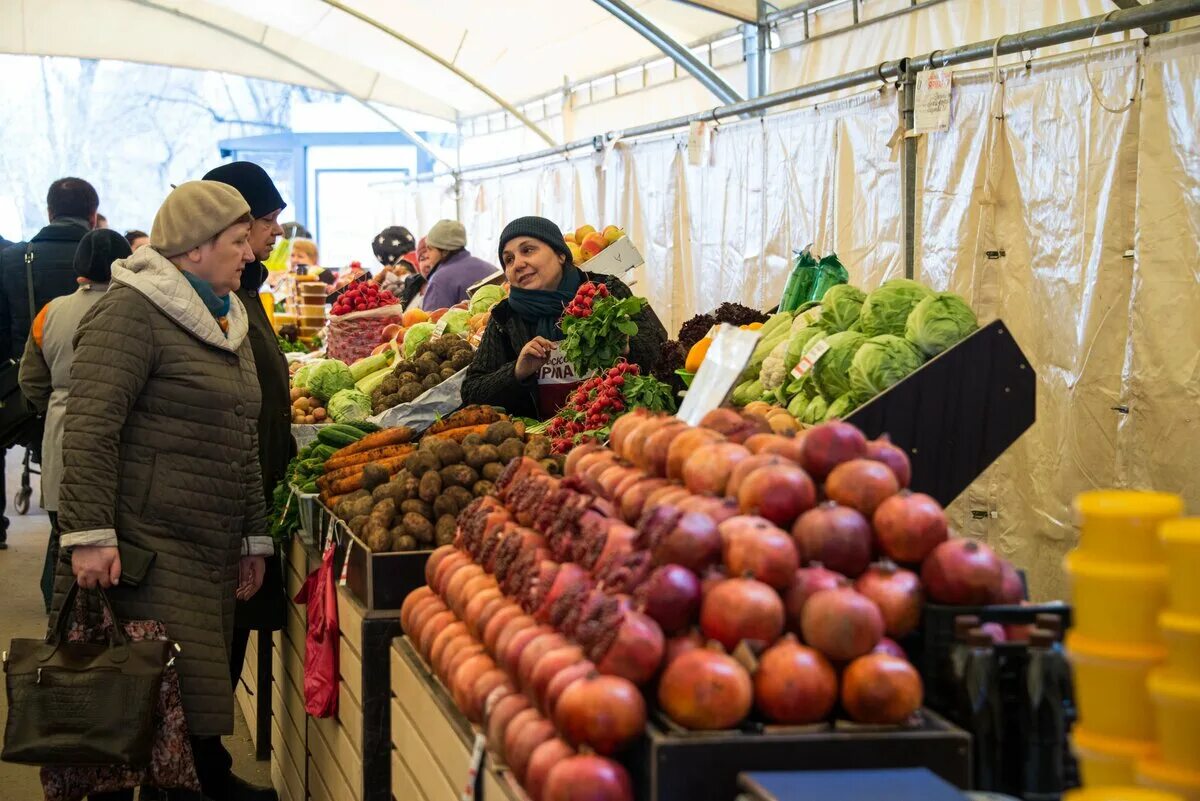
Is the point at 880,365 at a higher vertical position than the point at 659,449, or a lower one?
higher

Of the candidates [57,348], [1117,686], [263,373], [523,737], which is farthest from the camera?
[57,348]

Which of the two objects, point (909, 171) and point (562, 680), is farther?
point (909, 171)

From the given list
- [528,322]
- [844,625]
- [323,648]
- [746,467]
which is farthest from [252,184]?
[844,625]

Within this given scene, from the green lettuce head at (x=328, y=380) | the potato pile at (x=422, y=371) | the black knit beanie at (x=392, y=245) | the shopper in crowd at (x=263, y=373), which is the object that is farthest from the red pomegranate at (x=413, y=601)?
the black knit beanie at (x=392, y=245)

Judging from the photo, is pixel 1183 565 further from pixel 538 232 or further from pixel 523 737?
pixel 538 232

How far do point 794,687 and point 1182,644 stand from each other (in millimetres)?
620

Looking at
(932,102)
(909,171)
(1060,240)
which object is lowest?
(1060,240)

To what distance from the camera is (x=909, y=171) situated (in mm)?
5348

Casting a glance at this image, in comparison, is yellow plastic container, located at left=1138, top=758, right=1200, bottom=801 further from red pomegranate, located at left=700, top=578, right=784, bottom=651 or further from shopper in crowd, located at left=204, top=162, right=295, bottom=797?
shopper in crowd, located at left=204, top=162, right=295, bottom=797

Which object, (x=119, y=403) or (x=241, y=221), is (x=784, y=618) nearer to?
(x=119, y=403)

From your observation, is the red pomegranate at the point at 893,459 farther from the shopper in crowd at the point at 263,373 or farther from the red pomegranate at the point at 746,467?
the shopper in crowd at the point at 263,373

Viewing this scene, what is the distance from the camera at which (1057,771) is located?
1.80 metres

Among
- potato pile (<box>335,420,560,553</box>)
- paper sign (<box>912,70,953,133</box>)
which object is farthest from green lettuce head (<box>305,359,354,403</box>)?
paper sign (<box>912,70,953,133</box>)

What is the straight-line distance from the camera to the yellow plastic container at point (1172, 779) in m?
1.36
